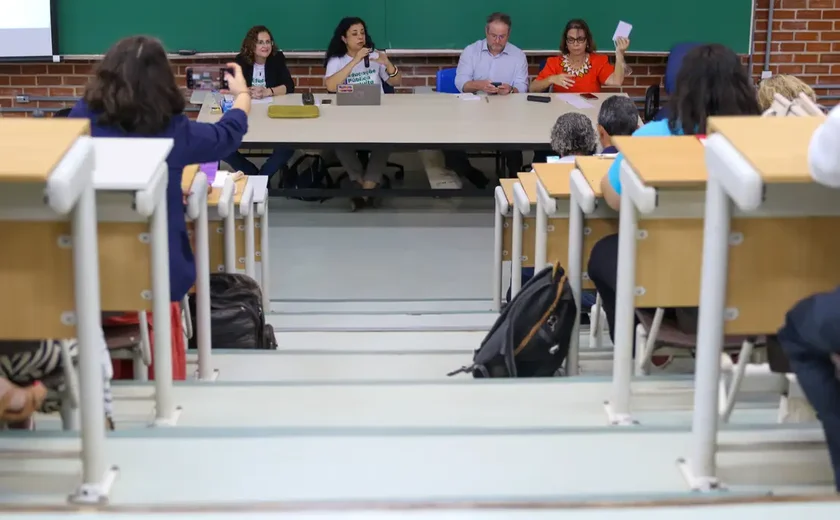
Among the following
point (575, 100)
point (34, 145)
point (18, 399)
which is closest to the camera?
point (34, 145)

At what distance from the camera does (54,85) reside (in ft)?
23.0

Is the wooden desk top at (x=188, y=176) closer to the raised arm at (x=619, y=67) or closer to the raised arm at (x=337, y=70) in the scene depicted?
the raised arm at (x=337, y=70)

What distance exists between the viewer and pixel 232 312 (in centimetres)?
301

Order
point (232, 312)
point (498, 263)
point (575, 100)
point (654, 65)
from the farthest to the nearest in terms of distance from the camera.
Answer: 1. point (654, 65)
2. point (575, 100)
3. point (498, 263)
4. point (232, 312)

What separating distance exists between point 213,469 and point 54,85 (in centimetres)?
593

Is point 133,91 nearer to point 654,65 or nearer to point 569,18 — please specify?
point 569,18

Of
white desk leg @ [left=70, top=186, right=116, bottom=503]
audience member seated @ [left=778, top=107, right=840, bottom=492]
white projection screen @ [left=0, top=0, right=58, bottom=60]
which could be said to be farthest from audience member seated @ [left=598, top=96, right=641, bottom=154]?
white projection screen @ [left=0, top=0, right=58, bottom=60]

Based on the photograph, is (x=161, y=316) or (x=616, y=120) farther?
(x=616, y=120)

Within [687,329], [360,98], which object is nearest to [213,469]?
[687,329]

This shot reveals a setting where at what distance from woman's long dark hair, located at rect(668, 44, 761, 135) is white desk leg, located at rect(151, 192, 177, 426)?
5.04ft

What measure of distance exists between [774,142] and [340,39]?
198 inches

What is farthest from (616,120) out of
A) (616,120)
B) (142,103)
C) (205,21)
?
(205,21)

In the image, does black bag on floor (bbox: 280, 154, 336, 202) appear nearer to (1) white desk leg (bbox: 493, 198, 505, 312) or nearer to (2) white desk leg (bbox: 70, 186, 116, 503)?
(1) white desk leg (bbox: 493, 198, 505, 312)

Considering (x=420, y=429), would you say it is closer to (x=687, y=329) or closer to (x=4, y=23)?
(x=687, y=329)
